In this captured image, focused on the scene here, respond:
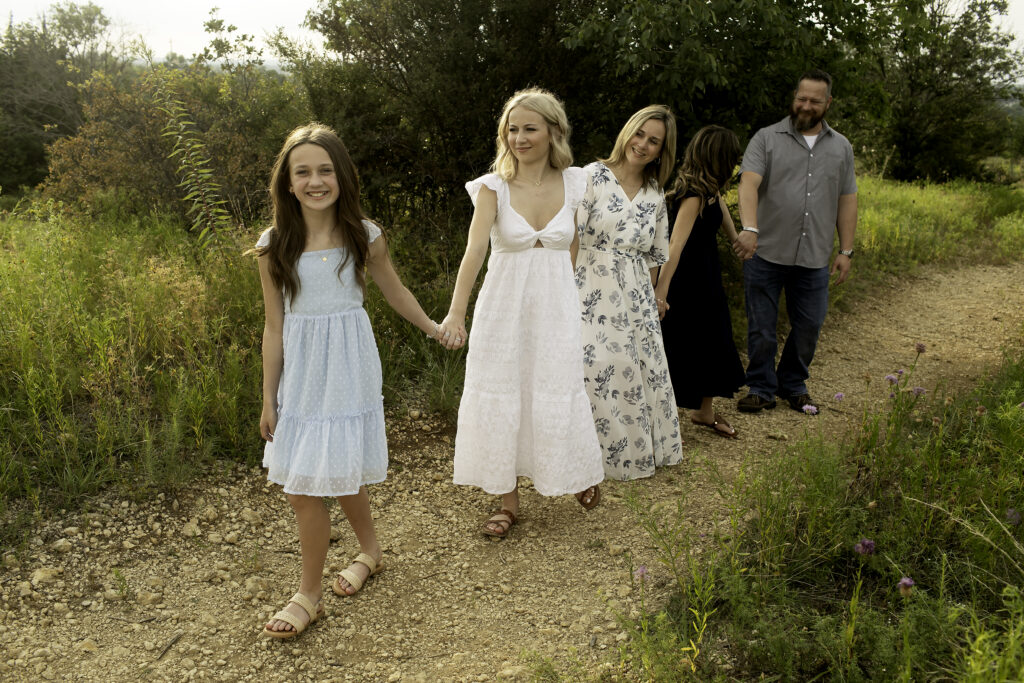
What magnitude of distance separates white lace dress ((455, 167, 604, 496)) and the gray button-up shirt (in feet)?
7.46

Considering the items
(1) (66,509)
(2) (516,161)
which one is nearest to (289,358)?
(2) (516,161)

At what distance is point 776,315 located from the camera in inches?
214

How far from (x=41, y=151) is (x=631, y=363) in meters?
19.0

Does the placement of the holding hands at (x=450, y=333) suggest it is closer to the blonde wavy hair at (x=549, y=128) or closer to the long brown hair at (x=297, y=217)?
the long brown hair at (x=297, y=217)

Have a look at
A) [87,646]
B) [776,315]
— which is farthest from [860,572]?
[776,315]

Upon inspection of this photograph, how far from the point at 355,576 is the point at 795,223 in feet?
12.5

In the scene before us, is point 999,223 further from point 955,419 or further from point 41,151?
point 41,151

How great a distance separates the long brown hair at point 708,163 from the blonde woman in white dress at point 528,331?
1.17m

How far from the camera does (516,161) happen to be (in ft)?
11.6

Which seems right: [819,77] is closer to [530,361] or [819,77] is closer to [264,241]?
[530,361]

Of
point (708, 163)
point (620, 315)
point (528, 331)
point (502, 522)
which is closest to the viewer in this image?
point (528, 331)

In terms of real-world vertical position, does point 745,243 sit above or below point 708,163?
below

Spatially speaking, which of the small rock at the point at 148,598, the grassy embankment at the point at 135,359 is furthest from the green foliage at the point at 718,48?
the small rock at the point at 148,598

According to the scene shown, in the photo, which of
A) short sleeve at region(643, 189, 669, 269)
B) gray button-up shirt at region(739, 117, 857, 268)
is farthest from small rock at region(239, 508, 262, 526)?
gray button-up shirt at region(739, 117, 857, 268)
